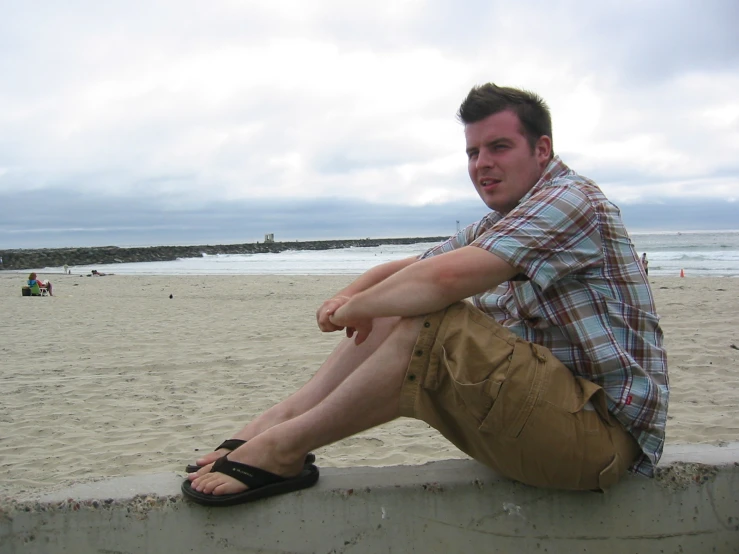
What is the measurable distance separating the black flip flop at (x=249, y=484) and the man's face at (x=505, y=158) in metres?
1.03

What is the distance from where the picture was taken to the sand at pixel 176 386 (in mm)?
3195

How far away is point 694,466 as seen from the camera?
5.80ft

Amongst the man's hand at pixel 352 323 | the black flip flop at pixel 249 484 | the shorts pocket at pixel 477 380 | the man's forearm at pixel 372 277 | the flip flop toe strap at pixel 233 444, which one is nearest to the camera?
the shorts pocket at pixel 477 380

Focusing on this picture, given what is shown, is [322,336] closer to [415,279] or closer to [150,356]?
[150,356]

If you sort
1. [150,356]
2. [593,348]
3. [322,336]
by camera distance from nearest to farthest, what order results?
1. [593,348]
2. [150,356]
3. [322,336]

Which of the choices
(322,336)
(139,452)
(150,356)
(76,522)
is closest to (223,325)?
(322,336)

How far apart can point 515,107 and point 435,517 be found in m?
1.23

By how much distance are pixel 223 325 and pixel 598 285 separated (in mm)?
7103

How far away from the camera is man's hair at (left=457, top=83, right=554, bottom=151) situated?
6.02ft

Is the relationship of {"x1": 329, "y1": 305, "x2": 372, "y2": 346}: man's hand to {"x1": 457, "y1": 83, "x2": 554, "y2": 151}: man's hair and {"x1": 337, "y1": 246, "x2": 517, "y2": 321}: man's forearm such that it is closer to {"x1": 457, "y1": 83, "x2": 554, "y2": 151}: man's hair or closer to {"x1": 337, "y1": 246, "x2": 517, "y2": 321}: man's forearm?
{"x1": 337, "y1": 246, "x2": 517, "y2": 321}: man's forearm

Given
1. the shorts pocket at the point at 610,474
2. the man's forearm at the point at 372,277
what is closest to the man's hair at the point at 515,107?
the man's forearm at the point at 372,277

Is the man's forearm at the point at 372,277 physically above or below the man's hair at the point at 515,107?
below

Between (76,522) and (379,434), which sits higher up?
(76,522)

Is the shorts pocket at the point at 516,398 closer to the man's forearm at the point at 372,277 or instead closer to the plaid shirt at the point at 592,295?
the plaid shirt at the point at 592,295
